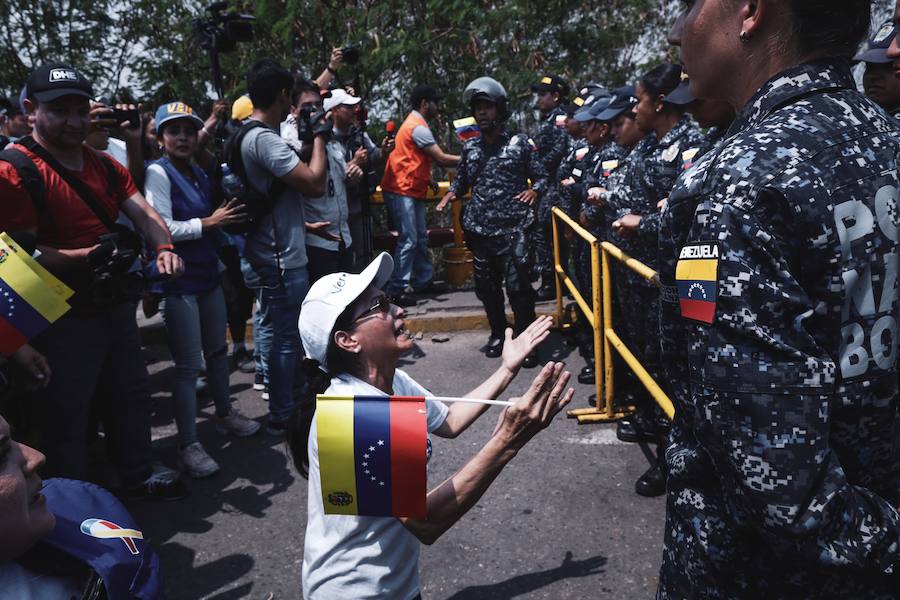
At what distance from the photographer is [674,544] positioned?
1.38 meters

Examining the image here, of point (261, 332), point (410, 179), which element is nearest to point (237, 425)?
point (261, 332)

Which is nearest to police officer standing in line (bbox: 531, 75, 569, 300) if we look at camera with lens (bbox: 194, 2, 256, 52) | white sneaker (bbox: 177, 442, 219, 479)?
camera with lens (bbox: 194, 2, 256, 52)

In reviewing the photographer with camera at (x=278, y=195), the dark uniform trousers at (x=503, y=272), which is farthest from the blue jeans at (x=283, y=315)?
the dark uniform trousers at (x=503, y=272)

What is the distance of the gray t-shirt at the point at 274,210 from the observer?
4.04m

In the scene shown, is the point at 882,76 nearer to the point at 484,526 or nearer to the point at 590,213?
the point at 590,213

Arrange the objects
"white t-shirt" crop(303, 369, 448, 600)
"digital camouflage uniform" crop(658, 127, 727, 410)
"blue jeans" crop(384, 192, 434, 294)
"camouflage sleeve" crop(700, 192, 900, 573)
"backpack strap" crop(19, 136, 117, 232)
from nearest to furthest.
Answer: "camouflage sleeve" crop(700, 192, 900, 573) → "digital camouflage uniform" crop(658, 127, 727, 410) → "white t-shirt" crop(303, 369, 448, 600) → "backpack strap" crop(19, 136, 117, 232) → "blue jeans" crop(384, 192, 434, 294)

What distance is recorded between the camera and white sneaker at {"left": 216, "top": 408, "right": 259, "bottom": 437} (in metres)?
4.60

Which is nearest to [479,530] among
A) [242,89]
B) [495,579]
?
[495,579]

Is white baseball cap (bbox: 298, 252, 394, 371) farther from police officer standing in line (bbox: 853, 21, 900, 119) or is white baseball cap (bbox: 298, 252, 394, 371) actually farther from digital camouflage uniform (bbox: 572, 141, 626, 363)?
police officer standing in line (bbox: 853, 21, 900, 119)

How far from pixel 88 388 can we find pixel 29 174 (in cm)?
104

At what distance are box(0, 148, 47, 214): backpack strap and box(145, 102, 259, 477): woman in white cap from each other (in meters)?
0.98

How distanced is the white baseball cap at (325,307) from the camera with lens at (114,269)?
1.58 m

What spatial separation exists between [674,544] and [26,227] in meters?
2.94

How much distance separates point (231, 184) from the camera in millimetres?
4102
